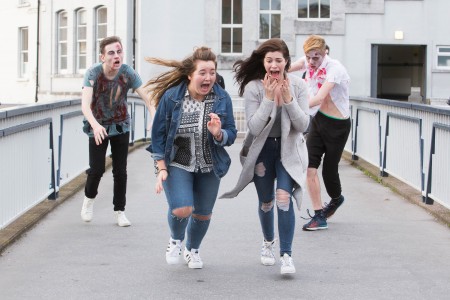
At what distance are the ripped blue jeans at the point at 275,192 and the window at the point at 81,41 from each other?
30.7 metres

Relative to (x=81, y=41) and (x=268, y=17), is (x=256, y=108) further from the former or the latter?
(x=81, y=41)

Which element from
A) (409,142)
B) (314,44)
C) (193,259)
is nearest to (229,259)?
(193,259)

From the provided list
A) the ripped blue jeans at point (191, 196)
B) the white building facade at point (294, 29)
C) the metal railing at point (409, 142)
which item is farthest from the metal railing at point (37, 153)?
the white building facade at point (294, 29)

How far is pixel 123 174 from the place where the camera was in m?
10.2

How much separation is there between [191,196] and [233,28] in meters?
26.3

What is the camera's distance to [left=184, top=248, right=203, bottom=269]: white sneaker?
26.5ft

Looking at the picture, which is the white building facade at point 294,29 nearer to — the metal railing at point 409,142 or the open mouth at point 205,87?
the metal railing at point 409,142

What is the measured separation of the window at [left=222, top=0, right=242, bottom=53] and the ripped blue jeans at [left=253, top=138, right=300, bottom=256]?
84.4ft

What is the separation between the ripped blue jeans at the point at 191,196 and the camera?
303 inches

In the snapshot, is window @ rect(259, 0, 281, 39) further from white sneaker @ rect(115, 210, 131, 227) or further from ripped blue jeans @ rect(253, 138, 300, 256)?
ripped blue jeans @ rect(253, 138, 300, 256)

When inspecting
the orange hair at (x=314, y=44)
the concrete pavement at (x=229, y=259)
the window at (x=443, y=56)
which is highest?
the window at (x=443, y=56)

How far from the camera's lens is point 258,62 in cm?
785

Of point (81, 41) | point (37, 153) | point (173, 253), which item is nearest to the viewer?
point (173, 253)

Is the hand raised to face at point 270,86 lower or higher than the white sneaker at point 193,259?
higher
